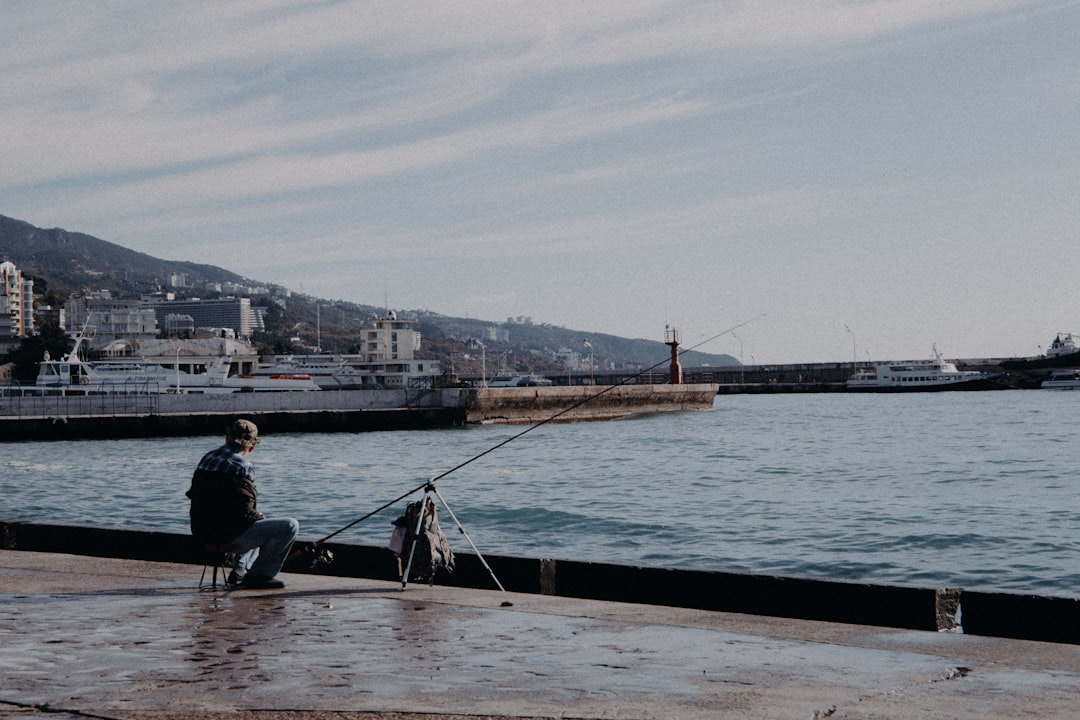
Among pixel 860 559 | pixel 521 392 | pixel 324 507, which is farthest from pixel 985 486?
pixel 521 392

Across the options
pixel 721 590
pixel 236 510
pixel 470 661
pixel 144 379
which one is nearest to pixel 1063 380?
pixel 144 379

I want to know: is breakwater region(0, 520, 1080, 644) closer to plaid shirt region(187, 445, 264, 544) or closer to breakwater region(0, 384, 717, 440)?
plaid shirt region(187, 445, 264, 544)

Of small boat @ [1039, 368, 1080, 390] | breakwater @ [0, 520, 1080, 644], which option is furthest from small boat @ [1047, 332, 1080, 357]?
breakwater @ [0, 520, 1080, 644]

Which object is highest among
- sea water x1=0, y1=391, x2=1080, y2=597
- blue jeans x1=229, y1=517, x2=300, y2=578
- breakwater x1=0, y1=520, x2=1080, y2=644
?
blue jeans x1=229, y1=517, x2=300, y2=578

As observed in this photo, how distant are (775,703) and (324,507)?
18.6 m

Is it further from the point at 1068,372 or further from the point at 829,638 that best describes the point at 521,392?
the point at 1068,372

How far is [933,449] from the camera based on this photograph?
39.0 metres

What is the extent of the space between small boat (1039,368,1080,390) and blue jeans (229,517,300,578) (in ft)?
396

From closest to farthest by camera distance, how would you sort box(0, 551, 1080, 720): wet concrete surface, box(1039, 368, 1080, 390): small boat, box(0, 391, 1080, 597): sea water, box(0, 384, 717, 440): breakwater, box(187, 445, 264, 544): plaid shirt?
box(0, 551, 1080, 720): wet concrete surface
box(187, 445, 264, 544): plaid shirt
box(0, 391, 1080, 597): sea water
box(0, 384, 717, 440): breakwater
box(1039, 368, 1080, 390): small boat

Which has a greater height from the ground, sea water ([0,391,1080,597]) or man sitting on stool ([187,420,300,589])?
man sitting on stool ([187,420,300,589])

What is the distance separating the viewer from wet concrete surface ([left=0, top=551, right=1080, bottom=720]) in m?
5.13

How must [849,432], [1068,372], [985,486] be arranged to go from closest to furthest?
[985,486] < [849,432] < [1068,372]

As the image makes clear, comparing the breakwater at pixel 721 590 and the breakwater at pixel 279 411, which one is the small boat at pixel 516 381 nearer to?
the breakwater at pixel 279 411

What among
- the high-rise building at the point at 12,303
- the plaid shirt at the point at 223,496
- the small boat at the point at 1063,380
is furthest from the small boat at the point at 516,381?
the plaid shirt at the point at 223,496
